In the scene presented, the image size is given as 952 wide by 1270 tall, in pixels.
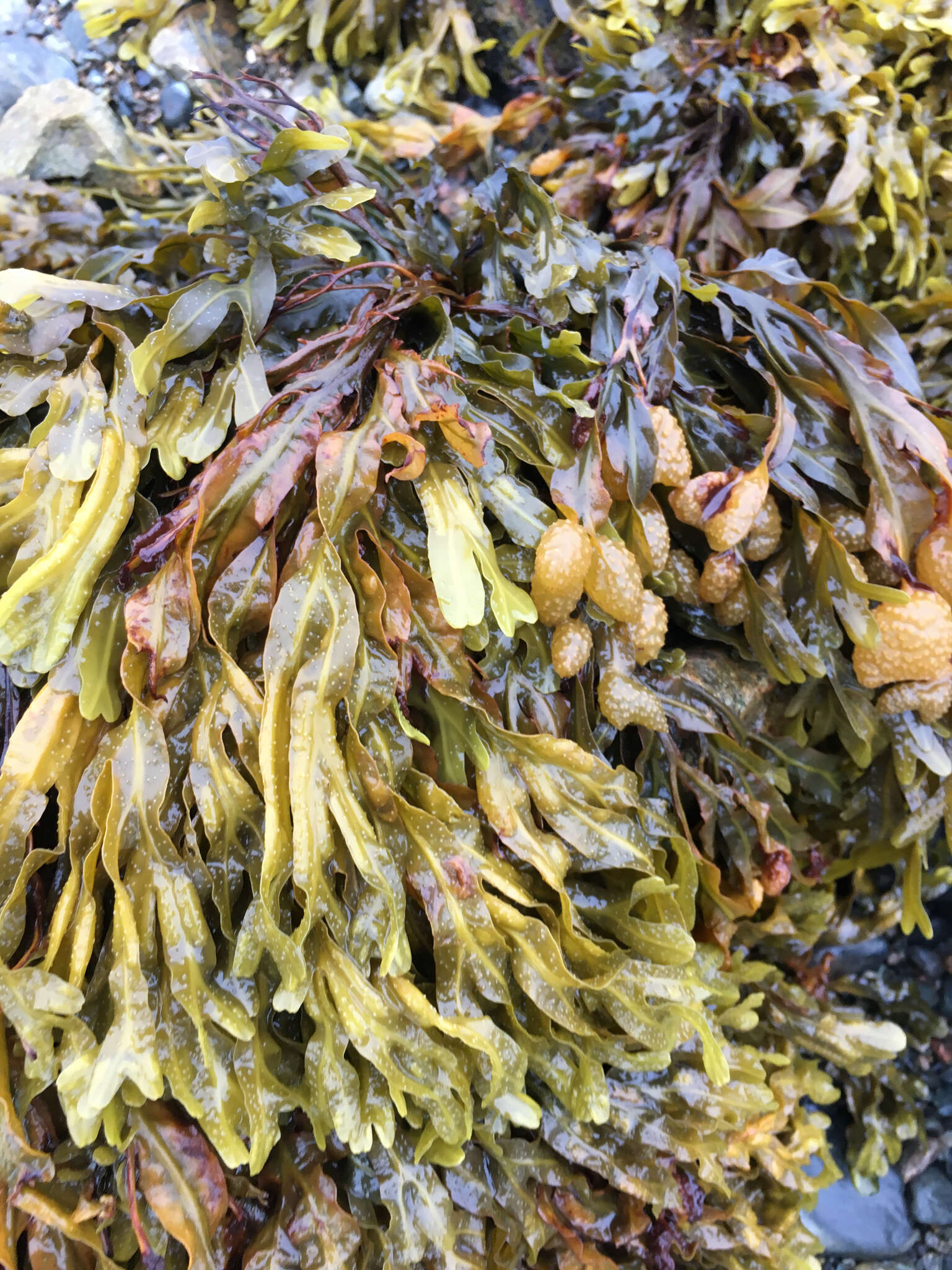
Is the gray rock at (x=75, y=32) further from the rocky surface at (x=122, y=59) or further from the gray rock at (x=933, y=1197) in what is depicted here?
the gray rock at (x=933, y=1197)

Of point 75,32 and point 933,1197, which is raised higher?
point 75,32

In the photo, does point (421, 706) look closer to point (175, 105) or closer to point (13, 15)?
point (175, 105)

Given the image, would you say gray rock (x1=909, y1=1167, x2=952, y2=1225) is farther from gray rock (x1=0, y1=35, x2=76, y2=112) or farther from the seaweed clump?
gray rock (x1=0, y1=35, x2=76, y2=112)

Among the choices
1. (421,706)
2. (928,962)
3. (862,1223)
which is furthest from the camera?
(928,962)

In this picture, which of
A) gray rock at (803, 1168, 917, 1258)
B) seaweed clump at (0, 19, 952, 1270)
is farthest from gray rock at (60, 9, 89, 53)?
gray rock at (803, 1168, 917, 1258)

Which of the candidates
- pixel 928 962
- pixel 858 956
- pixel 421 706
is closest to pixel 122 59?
pixel 421 706

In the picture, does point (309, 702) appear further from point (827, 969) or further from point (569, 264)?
point (827, 969)
